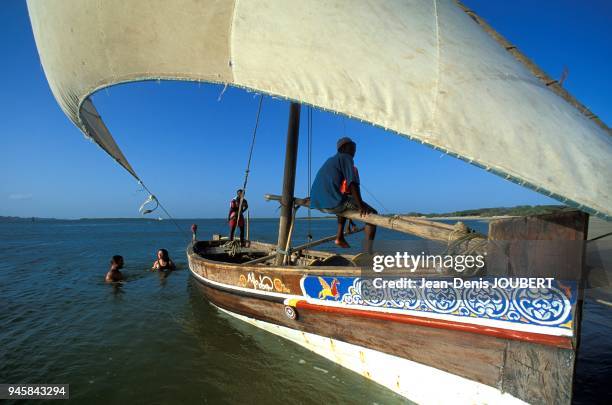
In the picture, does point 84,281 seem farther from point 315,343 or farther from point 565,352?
point 565,352

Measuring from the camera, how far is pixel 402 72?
240cm

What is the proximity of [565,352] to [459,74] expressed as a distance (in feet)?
8.96

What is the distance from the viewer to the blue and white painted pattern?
2.57 meters

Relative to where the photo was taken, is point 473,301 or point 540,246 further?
point 473,301

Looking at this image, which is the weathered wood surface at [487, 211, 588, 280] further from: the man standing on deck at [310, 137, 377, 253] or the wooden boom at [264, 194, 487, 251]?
the man standing on deck at [310, 137, 377, 253]

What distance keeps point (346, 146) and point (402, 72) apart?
2.28 metres

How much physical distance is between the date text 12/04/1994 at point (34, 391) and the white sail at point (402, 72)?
4948 mm

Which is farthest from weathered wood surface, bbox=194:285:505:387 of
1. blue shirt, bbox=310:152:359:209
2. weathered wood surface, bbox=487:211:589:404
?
blue shirt, bbox=310:152:359:209

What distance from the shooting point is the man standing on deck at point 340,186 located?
4.22 m

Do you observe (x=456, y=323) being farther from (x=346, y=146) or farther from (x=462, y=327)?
(x=346, y=146)

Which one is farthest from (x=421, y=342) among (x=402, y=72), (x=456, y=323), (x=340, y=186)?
(x=402, y=72)

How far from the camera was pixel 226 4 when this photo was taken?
292cm

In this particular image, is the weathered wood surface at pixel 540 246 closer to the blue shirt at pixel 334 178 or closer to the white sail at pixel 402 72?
the white sail at pixel 402 72

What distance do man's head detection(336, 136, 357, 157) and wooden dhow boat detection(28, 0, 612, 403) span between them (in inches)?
51.1
